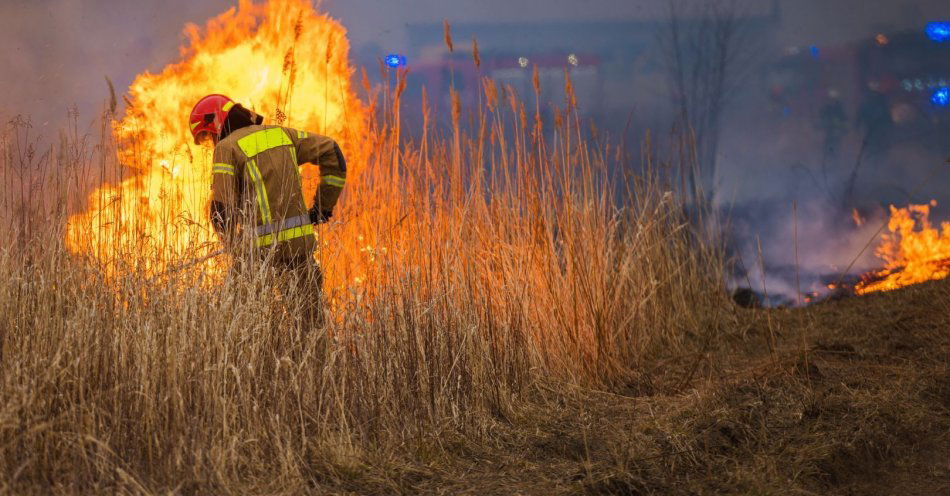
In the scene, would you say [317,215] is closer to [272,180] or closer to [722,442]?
[272,180]

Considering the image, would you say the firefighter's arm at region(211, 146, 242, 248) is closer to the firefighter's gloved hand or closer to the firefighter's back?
the firefighter's back

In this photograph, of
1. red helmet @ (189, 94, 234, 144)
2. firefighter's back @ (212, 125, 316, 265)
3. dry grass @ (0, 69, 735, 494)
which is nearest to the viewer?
dry grass @ (0, 69, 735, 494)

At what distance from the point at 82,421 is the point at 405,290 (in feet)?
4.33

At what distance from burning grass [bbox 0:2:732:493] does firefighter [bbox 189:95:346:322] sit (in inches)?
7.3

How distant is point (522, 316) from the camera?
4.05 m

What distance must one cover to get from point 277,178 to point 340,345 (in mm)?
1565

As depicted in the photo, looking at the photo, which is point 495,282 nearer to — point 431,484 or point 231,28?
point 431,484

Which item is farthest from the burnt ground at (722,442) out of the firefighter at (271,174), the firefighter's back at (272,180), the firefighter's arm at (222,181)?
the firefighter's arm at (222,181)

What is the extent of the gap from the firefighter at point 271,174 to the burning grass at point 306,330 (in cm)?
18

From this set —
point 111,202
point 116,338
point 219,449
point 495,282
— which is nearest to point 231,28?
point 111,202

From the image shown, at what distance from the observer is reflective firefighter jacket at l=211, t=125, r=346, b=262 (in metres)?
4.29

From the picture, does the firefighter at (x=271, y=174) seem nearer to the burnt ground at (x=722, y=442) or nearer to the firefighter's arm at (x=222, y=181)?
the firefighter's arm at (x=222, y=181)

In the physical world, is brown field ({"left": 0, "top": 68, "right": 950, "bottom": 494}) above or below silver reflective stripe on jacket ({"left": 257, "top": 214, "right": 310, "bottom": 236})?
below

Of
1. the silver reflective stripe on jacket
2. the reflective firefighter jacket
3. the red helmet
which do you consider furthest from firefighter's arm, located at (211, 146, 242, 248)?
the red helmet
